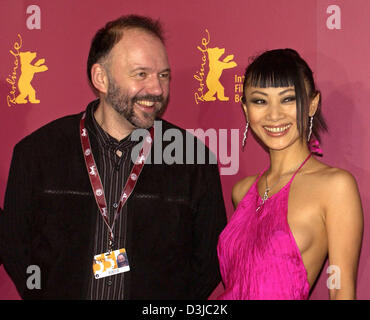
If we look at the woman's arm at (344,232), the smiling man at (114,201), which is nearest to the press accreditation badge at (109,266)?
the smiling man at (114,201)

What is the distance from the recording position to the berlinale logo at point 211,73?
2.77m

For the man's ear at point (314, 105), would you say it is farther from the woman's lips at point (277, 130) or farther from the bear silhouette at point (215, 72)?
the bear silhouette at point (215, 72)

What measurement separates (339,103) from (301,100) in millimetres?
597

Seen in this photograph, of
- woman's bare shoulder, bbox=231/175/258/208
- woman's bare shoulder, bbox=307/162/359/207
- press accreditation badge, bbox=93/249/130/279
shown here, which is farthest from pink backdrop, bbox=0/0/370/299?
press accreditation badge, bbox=93/249/130/279

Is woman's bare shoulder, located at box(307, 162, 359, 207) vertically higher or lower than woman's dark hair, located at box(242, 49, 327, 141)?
lower

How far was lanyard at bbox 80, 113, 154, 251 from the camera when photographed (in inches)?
90.5

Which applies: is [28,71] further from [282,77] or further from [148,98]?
[282,77]

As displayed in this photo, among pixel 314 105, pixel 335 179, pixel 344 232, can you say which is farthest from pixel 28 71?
pixel 344 232

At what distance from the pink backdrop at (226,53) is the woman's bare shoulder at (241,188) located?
0.62 feet

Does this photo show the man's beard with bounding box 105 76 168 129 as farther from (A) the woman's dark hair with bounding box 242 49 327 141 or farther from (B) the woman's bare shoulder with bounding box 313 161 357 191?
(B) the woman's bare shoulder with bounding box 313 161 357 191

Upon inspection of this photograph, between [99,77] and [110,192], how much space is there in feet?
1.79
